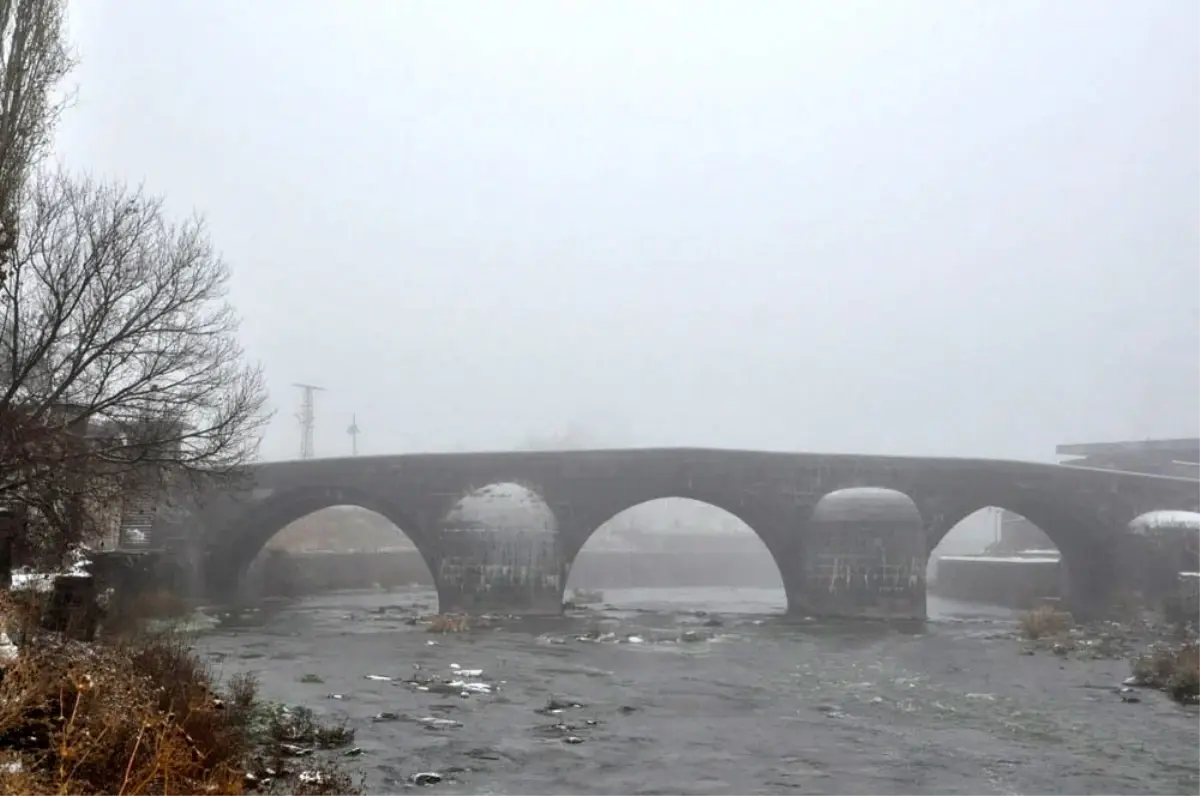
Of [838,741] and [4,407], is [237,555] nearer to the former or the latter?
[4,407]

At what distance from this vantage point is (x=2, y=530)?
15.1m

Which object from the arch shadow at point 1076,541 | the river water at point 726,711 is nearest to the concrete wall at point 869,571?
the arch shadow at point 1076,541

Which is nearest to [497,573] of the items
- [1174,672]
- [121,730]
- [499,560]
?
[499,560]

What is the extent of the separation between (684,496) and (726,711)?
1958 cm

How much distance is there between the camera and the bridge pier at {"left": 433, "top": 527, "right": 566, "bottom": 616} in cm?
3238

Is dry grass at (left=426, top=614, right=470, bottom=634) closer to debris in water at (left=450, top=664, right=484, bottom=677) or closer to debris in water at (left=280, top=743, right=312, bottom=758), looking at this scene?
debris in water at (left=450, top=664, right=484, bottom=677)

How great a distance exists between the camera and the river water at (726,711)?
38.7 ft

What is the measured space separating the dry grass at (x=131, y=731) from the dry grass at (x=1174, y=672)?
45.8 feet

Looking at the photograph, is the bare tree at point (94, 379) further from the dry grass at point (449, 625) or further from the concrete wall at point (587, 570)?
the concrete wall at point (587, 570)

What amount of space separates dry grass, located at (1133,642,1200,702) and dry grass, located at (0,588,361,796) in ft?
45.8

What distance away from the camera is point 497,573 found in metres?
32.5

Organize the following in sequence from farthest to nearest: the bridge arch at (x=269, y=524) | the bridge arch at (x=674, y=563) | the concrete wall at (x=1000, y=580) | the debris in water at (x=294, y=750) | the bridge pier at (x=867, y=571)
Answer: the bridge arch at (x=674, y=563)
the concrete wall at (x=1000, y=580)
the bridge arch at (x=269, y=524)
the bridge pier at (x=867, y=571)
the debris in water at (x=294, y=750)

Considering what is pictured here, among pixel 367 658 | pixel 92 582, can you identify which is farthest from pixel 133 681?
pixel 367 658

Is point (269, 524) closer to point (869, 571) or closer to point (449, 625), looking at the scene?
point (449, 625)
